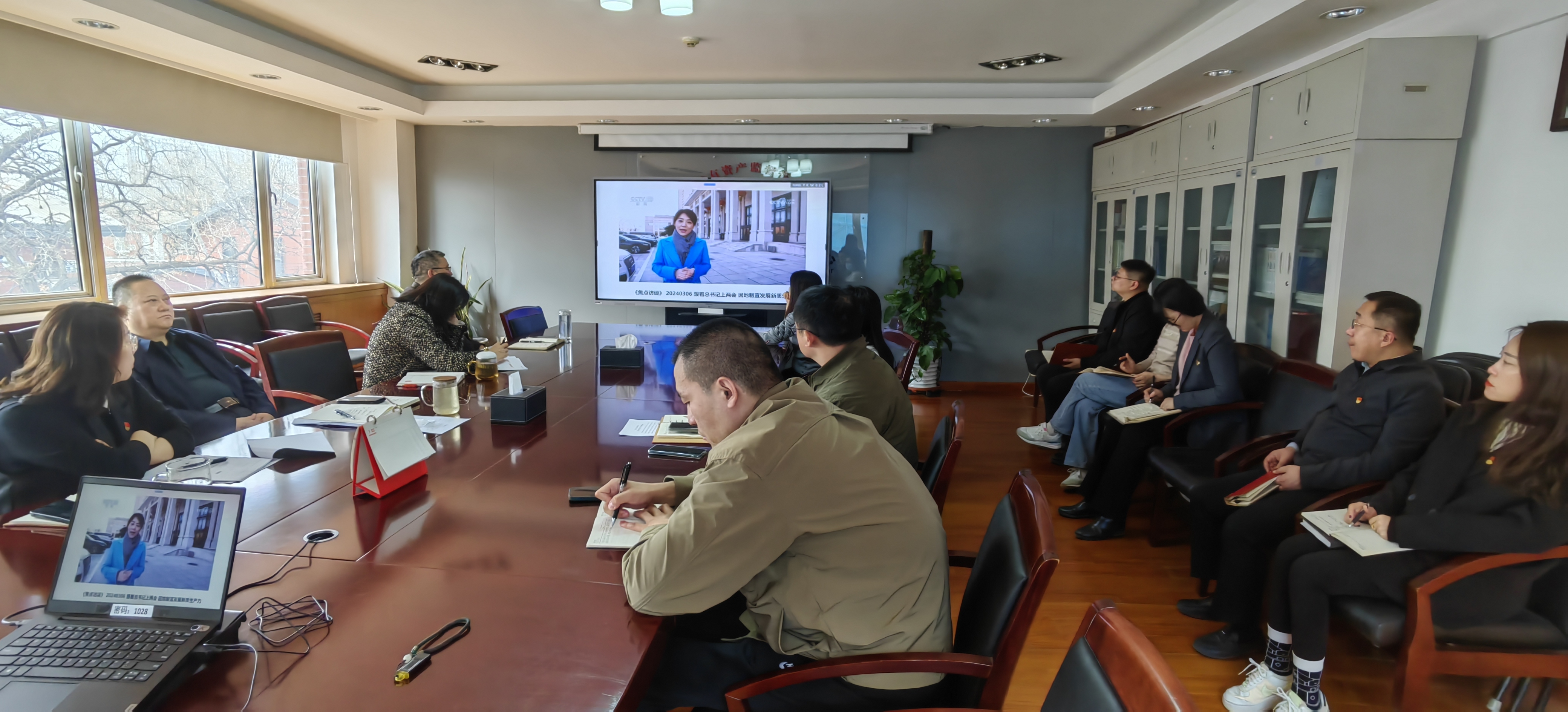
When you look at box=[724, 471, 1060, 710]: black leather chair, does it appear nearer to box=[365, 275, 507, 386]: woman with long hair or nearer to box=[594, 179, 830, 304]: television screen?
box=[365, 275, 507, 386]: woman with long hair

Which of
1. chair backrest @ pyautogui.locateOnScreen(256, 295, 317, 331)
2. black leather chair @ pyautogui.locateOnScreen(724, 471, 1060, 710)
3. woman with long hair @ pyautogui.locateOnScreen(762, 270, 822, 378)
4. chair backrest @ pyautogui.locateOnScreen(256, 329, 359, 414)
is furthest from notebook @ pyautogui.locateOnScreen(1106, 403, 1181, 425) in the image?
chair backrest @ pyautogui.locateOnScreen(256, 295, 317, 331)

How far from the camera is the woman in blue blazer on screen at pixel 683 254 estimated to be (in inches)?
252

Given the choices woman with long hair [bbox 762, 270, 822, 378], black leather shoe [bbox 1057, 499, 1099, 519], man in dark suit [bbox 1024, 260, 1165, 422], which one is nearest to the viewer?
black leather shoe [bbox 1057, 499, 1099, 519]

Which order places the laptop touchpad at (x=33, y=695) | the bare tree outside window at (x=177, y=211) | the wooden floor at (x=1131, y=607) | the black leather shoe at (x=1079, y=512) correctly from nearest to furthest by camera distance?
1. the laptop touchpad at (x=33, y=695)
2. the wooden floor at (x=1131, y=607)
3. the black leather shoe at (x=1079, y=512)
4. the bare tree outside window at (x=177, y=211)

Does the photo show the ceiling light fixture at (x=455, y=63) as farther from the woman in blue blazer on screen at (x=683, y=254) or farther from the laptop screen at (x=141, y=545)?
the laptop screen at (x=141, y=545)

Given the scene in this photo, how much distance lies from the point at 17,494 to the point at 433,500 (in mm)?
1082

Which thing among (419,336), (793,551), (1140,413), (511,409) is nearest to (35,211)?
(419,336)

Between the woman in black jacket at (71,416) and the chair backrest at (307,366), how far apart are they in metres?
0.96

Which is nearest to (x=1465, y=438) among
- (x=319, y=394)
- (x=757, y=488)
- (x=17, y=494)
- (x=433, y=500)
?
(x=757, y=488)

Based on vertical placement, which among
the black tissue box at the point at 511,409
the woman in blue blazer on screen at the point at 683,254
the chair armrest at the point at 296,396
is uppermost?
the woman in blue blazer on screen at the point at 683,254

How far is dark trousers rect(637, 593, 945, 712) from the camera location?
1399 mm

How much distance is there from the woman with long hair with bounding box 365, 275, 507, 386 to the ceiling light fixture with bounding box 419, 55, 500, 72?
2.45m

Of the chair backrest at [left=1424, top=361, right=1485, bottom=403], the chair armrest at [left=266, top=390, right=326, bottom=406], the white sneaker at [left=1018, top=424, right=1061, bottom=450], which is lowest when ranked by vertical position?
the white sneaker at [left=1018, top=424, right=1061, bottom=450]

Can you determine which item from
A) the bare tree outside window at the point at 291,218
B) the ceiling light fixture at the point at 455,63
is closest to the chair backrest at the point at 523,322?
the ceiling light fixture at the point at 455,63
